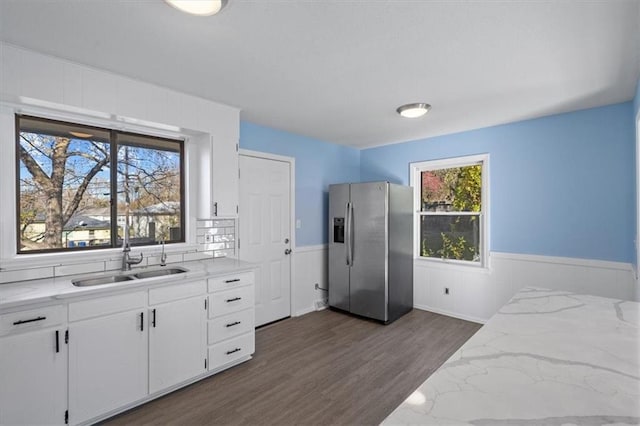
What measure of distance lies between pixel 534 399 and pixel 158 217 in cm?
302

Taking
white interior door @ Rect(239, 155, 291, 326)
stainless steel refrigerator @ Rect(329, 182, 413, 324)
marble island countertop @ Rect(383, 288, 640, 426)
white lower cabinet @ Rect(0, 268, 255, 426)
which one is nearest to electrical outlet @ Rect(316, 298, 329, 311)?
stainless steel refrigerator @ Rect(329, 182, 413, 324)

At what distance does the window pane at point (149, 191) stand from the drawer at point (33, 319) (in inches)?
37.2

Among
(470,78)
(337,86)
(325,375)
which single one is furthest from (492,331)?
(337,86)

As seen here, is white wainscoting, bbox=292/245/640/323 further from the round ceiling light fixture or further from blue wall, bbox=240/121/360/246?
the round ceiling light fixture

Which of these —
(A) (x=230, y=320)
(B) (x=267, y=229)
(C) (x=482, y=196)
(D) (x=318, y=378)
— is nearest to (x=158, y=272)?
(A) (x=230, y=320)

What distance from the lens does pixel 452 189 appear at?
162 inches

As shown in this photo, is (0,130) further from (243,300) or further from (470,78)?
(470,78)

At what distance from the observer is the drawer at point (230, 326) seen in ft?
8.41

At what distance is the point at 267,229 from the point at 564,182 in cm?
328

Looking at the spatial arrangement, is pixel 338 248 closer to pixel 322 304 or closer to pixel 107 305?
pixel 322 304

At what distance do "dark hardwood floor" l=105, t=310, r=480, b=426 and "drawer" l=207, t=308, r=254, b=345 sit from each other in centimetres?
31

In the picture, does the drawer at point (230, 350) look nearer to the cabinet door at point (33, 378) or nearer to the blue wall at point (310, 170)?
the cabinet door at point (33, 378)

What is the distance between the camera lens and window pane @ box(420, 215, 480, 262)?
392 cm

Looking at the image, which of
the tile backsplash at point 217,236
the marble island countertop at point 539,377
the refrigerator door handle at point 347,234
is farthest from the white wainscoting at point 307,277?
the marble island countertop at point 539,377
